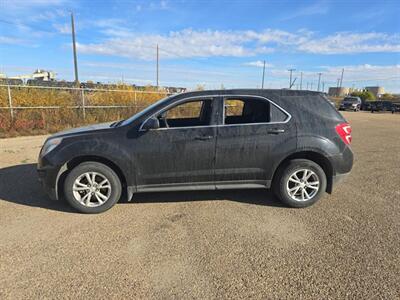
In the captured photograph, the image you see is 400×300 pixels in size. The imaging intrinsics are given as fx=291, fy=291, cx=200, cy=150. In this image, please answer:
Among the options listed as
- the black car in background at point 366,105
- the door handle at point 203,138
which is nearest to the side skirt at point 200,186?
the door handle at point 203,138

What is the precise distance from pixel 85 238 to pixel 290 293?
2.35 m

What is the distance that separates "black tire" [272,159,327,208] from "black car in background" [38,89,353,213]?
0.05 feet

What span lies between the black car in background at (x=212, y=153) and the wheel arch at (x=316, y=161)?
0.05ft

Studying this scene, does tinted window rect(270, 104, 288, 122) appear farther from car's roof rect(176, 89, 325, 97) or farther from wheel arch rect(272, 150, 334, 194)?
wheel arch rect(272, 150, 334, 194)

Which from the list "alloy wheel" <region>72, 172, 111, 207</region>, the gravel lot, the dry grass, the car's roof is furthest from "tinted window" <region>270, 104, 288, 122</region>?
the dry grass

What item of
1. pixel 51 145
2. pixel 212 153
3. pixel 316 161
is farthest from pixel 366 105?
pixel 51 145

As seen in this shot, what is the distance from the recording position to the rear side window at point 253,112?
4.30 meters

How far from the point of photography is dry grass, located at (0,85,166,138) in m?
11.3

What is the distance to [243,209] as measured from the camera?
433cm

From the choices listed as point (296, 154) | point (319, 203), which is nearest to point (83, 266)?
point (296, 154)

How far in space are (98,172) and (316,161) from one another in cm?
326

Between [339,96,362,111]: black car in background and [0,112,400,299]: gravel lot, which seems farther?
[339,96,362,111]: black car in background

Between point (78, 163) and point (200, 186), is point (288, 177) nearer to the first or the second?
point (200, 186)

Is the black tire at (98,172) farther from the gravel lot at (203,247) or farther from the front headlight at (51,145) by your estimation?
the front headlight at (51,145)
